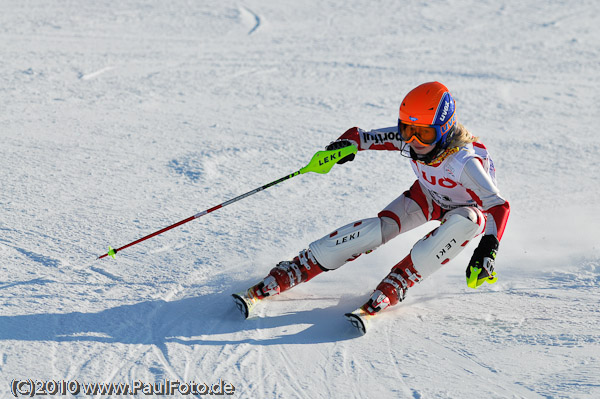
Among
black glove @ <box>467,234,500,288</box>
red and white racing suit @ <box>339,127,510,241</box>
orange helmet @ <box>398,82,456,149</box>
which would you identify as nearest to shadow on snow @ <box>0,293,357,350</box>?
black glove @ <box>467,234,500,288</box>

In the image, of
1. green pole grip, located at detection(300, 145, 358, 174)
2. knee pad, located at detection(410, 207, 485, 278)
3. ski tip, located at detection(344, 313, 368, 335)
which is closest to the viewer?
ski tip, located at detection(344, 313, 368, 335)

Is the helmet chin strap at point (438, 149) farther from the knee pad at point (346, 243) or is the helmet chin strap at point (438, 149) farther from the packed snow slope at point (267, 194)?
the packed snow slope at point (267, 194)

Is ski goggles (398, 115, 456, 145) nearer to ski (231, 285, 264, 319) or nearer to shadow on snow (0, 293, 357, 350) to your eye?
shadow on snow (0, 293, 357, 350)

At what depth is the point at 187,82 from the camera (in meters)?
8.51

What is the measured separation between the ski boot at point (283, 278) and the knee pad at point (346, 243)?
0.31 ft

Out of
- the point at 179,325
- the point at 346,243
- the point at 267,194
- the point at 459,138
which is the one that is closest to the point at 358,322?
the point at 346,243

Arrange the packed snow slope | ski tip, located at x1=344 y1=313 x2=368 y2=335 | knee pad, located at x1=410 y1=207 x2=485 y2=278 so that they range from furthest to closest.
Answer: knee pad, located at x1=410 y1=207 x2=485 y2=278 < ski tip, located at x1=344 y1=313 x2=368 y2=335 < the packed snow slope

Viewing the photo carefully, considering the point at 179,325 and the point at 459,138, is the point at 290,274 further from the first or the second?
the point at 459,138

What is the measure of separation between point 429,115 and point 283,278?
1317mm

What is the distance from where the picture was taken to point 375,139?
4.81 m

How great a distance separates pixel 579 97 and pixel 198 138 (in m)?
4.88

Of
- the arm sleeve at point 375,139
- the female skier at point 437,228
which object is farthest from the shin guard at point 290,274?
the arm sleeve at point 375,139

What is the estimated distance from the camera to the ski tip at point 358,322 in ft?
13.2

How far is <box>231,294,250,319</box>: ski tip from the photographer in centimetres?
417
